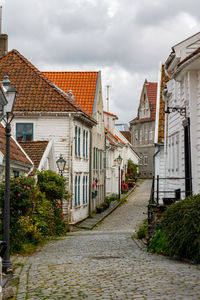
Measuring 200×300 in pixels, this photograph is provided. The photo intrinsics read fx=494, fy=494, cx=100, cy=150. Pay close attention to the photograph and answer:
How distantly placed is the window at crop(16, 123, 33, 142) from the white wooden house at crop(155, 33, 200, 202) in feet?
36.6

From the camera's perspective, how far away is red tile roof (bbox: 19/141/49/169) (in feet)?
70.1

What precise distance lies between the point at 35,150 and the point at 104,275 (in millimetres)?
13729

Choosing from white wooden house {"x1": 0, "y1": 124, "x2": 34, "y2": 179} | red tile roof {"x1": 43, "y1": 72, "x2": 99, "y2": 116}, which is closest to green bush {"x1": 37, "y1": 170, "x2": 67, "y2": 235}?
white wooden house {"x1": 0, "y1": 124, "x2": 34, "y2": 179}

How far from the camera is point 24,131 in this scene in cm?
2758

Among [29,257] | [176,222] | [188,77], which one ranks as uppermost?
[188,77]

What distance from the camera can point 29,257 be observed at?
A: 40.8ft

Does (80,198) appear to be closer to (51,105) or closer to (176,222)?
(51,105)

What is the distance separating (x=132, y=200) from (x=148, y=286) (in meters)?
37.4

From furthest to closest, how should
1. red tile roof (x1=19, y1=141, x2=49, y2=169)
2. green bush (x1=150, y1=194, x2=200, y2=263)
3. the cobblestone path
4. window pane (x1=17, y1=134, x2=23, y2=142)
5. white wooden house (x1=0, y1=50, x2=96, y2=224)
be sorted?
1. window pane (x1=17, y1=134, x2=23, y2=142)
2. white wooden house (x1=0, y1=50, x2=96, y2=224)
3. red tile roof (x1=19, y1=141, x2=49, y2=169)
4. green bush (x1=150, y1=194, x2=200, y2=263)
5. the cobblestone path

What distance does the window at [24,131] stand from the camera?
27.5 metres

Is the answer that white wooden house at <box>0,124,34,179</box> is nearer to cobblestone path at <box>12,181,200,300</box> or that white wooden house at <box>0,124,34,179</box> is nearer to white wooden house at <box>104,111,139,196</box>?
cobblestone path at <box>12,181,200,300</box>

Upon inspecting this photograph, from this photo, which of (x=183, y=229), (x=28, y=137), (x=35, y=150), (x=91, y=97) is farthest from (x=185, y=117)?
(x=91, y=97)

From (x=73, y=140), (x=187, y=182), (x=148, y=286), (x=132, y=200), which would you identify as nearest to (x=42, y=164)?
(x=73, y=140)

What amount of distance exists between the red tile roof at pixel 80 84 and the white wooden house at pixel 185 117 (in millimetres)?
16587
